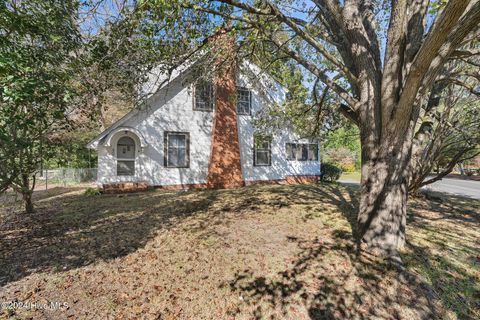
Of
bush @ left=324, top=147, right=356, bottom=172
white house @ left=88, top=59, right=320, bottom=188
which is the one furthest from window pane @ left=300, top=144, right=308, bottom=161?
bush @ left=324, top=147, right=356, bottom=172

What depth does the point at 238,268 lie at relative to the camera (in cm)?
390

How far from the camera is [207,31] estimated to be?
570cm

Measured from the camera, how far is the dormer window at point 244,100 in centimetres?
1319

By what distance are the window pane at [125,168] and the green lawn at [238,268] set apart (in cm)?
462

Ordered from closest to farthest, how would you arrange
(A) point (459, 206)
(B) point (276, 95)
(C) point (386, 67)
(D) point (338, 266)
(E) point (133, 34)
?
(D) point (338, 266) → (C) point (386, 67) → (E) point (133, 34) → (A) point (459, 206) → (B) point (276, 95)

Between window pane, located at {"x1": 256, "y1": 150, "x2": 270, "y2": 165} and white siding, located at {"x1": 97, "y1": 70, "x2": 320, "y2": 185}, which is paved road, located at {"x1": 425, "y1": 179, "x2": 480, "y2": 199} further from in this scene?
white siding, located at {"x1": 97, "y1": 70, "x2": 320, "y2": 185}

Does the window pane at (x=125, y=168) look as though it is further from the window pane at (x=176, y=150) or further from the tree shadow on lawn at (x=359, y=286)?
the tree shadow on lawn at (x=359, y=286)

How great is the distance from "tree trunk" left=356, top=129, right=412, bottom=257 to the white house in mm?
6788

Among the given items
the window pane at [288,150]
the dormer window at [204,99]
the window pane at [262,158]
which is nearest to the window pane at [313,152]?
the window pane at [288,150]

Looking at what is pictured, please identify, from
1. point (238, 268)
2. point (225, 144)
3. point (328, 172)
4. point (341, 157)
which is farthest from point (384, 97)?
point (341, 157)

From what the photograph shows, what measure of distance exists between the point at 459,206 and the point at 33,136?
42.8 feet

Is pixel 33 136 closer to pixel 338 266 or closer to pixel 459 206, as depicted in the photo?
pixel 338 266

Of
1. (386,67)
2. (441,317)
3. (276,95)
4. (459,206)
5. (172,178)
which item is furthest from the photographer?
(276,95)

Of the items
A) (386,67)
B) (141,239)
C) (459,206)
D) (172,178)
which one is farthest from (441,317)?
(172,178)
